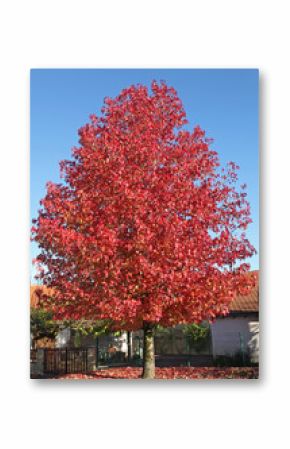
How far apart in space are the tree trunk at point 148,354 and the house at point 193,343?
50mm

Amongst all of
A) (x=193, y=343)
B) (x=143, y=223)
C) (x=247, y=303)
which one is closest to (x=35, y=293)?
(x=143, y=223)

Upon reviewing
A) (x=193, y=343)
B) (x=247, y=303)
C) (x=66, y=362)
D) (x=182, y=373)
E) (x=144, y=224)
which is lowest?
(x=182, y=373)

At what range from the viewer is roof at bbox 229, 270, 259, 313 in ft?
21.2

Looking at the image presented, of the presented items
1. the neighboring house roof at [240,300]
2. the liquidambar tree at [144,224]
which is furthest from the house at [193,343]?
the liquidambar tree at [144,224]

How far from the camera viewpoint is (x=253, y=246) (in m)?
6.52

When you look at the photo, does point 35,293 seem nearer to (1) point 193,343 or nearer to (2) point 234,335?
(1) point 193,343

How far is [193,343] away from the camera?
6543mm

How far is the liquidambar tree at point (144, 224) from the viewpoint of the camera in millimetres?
6492

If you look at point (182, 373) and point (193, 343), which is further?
point (193, 343)

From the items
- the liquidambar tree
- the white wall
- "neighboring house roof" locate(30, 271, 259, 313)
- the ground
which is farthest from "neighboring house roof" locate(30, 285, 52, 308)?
the white wall

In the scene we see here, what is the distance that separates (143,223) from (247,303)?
148 cm
